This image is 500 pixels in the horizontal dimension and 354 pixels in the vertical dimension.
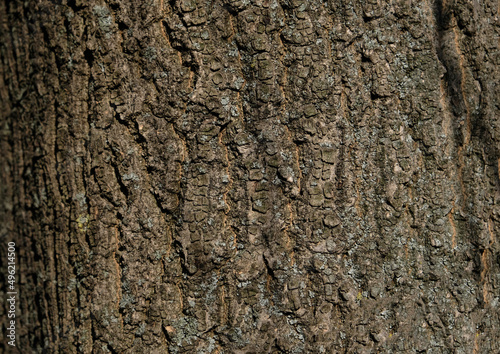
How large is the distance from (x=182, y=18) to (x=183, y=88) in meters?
0.18

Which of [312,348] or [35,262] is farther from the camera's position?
[35,262]

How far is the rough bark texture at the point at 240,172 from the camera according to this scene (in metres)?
1.14

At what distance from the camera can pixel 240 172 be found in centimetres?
117

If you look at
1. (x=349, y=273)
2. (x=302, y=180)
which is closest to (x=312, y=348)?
(x=349, y=273)

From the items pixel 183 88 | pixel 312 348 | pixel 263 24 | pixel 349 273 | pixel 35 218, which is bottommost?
pixel 312 348

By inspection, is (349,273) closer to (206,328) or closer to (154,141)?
(206,328)

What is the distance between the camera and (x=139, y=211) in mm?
1160

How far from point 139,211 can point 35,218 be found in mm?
384

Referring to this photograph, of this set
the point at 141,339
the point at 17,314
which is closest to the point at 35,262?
the point at 17,314

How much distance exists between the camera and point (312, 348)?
3.96 ft

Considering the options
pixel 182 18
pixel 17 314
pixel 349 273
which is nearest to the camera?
pixel 182 18

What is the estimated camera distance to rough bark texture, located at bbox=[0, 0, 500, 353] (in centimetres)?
114

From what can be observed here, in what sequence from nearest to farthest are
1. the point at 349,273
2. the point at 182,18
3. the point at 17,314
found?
the point at 182,18
the point at 349,273
the point at 17,314

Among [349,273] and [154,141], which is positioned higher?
[154,141]
